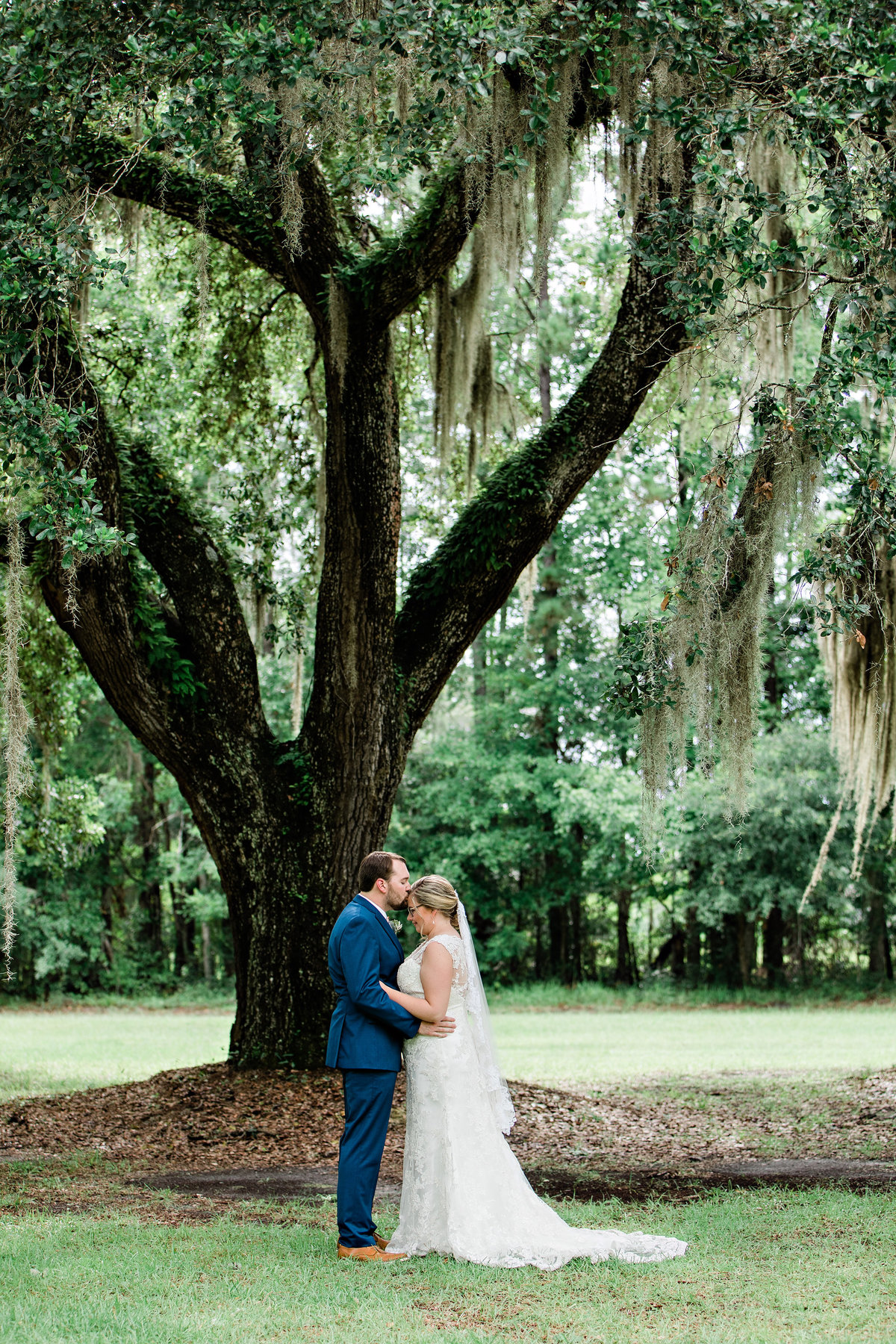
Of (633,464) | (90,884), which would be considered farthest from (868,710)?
(90,884)

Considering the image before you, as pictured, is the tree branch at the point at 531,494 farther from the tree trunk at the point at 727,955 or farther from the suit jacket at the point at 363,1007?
the tree trunk at the point at 727,955

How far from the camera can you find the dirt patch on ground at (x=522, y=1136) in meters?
6.75

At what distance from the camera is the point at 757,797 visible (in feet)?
71.2

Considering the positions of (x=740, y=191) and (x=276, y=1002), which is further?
(x=276, y=1002)

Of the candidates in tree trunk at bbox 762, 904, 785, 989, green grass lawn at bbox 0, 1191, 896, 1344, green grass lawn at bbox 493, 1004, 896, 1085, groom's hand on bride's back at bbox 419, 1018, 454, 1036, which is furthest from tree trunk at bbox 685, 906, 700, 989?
groom's hand on bride's back at bbox 419, 1018, 454, 1036

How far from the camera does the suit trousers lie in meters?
4.86

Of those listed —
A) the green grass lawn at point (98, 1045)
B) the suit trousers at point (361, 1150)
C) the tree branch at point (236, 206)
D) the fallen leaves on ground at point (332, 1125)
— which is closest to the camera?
the suit trousers at point (361, 1150)

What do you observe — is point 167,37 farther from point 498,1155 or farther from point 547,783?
point 547,783

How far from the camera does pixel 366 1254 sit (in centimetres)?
480

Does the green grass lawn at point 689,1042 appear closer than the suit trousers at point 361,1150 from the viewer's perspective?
No

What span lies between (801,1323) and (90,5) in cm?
720

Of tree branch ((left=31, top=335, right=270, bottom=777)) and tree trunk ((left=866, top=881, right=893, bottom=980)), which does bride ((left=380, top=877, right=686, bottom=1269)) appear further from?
tree trunk ((left=866, top=881, right=893, bottom=980))

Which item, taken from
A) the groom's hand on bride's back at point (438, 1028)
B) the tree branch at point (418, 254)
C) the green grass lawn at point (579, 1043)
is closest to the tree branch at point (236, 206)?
the tree branch at point (418, 254)

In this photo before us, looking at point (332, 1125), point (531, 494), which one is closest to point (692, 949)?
point (332, 1125)
